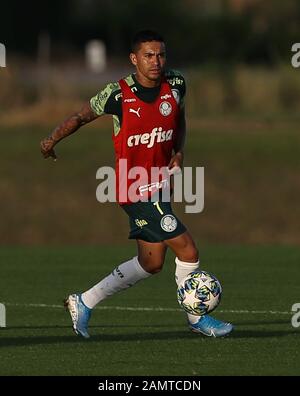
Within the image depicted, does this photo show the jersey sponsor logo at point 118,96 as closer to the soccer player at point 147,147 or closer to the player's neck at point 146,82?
the soccer player at point 147,147

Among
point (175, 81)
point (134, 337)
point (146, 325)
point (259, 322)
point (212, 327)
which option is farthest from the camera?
point (259, 322)

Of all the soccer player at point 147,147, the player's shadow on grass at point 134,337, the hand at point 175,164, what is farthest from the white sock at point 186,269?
the hand at point 175,164

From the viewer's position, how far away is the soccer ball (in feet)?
44.5

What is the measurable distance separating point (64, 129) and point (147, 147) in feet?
2.46

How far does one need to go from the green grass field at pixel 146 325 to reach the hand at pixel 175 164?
1.48m

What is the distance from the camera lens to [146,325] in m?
15.0

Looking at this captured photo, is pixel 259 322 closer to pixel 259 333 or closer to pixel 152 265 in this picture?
pixel 259 333

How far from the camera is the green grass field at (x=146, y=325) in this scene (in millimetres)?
12109

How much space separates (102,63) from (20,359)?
49603 mm

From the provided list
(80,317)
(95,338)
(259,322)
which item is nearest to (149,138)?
(80,317)

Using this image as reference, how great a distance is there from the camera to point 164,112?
1385 centimetres

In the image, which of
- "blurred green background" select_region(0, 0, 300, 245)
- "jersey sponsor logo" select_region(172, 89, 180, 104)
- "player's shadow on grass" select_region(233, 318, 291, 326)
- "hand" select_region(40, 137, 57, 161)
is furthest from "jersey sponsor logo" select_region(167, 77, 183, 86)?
"blurred green background" select_region(0, 0, 300, 245)
